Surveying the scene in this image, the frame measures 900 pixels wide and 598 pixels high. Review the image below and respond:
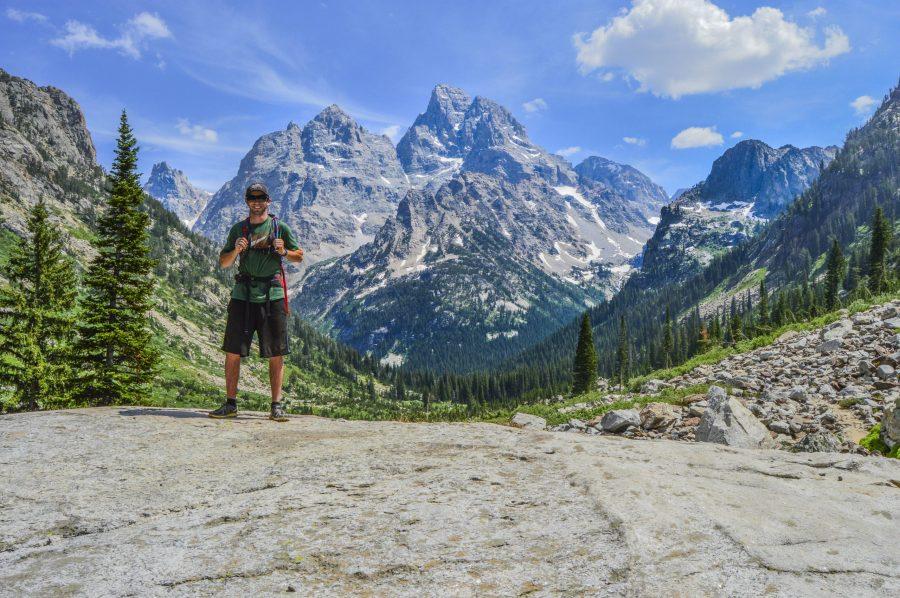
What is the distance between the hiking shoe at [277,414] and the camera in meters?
10.2

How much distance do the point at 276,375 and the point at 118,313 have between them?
64.2 ft

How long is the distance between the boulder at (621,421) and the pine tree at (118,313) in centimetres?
2389

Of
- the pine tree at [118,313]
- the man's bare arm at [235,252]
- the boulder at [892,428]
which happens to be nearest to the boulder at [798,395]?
the boulder at [892,428]

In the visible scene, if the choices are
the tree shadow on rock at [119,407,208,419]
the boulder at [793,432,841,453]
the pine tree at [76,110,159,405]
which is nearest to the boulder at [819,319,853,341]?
the boulder at [793,432,841,453]

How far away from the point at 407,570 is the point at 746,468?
526 centimetres

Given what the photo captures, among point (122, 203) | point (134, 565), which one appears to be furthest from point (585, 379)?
point (134, 565)

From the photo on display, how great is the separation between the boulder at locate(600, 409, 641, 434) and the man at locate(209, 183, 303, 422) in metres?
12.0

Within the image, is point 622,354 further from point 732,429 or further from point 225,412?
point 225,412

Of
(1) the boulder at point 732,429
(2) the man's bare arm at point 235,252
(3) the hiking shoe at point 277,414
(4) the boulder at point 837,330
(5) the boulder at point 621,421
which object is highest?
(2) the man's bare arm at point 235,252

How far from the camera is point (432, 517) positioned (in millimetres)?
5133

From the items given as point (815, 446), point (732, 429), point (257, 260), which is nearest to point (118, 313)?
point (257, 260)

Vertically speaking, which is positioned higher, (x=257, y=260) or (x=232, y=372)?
(x=257, y=260)

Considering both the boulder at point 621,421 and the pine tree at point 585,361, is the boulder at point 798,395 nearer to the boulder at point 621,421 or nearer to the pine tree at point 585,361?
the boulder at point 621,421

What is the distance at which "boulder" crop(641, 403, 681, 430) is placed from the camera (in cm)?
1666
